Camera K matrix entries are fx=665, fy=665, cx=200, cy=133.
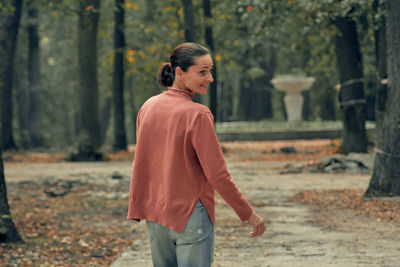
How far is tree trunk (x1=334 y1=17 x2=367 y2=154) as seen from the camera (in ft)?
60.7

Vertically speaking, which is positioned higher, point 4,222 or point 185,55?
point 185,55

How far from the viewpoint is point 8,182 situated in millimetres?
14742

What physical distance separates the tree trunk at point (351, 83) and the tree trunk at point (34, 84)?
1577 centimetres

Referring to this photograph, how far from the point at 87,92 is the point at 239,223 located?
11883 mm

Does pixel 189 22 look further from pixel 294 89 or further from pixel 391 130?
pixel 294 89

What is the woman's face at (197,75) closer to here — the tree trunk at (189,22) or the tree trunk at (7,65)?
the tree trunk at (189,22)

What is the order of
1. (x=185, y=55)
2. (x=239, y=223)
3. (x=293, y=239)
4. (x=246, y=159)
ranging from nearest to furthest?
(x=185, y=55), (x=293, y=239), (x=239, y=223), (x=246, y=159)

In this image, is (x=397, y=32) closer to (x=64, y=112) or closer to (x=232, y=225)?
(x=232, y=225)

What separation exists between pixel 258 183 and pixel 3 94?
45.0ft

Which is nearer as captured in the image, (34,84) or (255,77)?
(34,84)

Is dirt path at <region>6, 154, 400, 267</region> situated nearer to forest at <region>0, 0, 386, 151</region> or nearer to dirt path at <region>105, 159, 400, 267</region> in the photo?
dirt path at <region>105, 159, 400, 267</region>

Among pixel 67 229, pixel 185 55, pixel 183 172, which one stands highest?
pixel 185 55

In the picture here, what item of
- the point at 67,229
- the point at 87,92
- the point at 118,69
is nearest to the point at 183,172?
the point at 67,229

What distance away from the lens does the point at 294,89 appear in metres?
31.5
